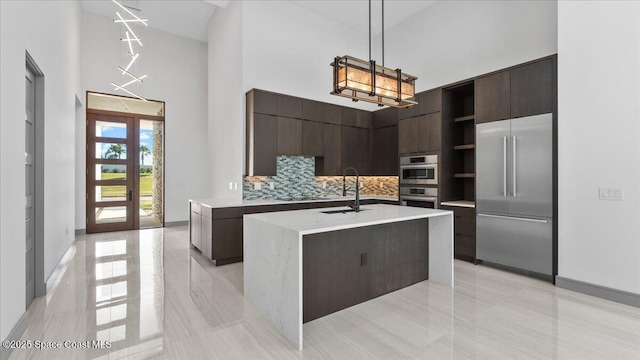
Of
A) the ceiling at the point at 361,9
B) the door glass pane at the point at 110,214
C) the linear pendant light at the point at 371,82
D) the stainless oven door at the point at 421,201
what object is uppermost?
the ceiling at the point at 361,9

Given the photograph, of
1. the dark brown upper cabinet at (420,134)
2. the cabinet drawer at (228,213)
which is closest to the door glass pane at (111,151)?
the cabinet drawer at (228,213)

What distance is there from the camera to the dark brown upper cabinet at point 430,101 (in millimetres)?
4918

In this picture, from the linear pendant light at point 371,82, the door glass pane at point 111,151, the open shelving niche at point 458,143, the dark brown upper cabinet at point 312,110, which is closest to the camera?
the linear pendant light at point 371,82

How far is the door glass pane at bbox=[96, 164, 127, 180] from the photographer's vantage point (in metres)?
6.81

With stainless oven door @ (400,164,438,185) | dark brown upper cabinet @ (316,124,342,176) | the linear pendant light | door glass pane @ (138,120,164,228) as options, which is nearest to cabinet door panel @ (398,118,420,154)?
stainless oven door @ (400,164,438,185)

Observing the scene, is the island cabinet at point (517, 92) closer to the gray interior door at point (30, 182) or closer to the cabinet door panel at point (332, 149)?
the cabinet door panel at point (332, 149)

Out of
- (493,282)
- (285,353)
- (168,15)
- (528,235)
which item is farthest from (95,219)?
(528,235)

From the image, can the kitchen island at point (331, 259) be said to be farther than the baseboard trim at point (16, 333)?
Yes

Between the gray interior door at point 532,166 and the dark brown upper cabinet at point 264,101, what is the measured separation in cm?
368

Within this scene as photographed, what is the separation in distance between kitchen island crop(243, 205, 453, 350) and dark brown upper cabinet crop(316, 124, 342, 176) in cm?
257

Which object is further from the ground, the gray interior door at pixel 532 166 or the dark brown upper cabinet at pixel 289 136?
the dark brown upper cabinet at pixel 289 136

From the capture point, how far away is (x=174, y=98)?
7.46 meters

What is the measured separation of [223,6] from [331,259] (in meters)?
5.66

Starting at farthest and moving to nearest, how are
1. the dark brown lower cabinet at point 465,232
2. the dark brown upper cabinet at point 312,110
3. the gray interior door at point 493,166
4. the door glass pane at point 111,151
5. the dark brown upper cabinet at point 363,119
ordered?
the door glass pane at point 111,151, the dark brown upper cabinet at point 363,119, the dark brown upper cabinet at point 312,110, the dark brown lower cabinet at point 465,232, the gray interior door at point 493,166
